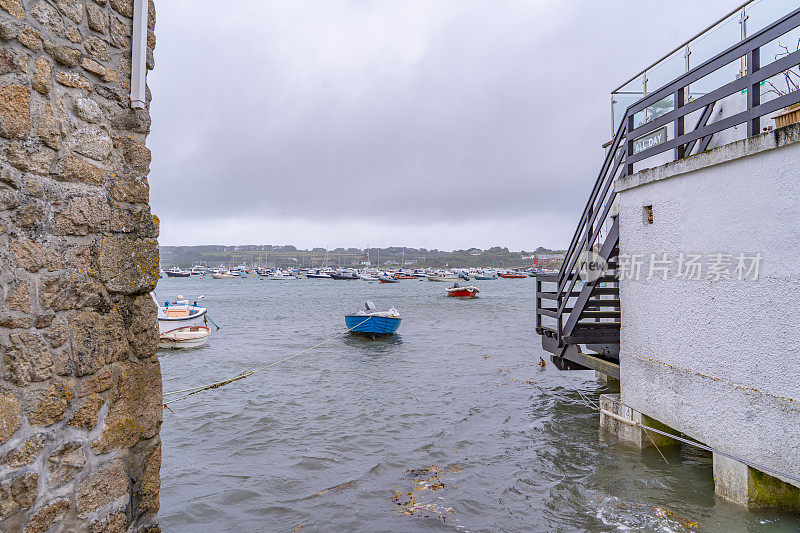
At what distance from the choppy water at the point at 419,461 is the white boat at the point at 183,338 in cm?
517

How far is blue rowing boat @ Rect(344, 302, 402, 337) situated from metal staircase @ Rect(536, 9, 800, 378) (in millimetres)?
13149

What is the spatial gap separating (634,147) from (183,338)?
1869 cm

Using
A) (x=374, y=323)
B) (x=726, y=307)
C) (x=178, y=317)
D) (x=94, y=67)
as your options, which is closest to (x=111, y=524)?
(x=94, y=67)

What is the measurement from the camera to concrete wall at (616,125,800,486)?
447 cm

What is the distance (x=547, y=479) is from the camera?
6.83 metres

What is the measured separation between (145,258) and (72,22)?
147cm

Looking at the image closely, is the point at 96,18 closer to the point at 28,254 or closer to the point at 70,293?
the point at 28,254

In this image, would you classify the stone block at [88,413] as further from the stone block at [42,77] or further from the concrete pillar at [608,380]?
the concrete pillar at [608,380]

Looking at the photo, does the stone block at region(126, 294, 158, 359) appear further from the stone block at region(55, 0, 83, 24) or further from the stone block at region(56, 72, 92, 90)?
the stone block at region(55, 0, 83, 24)

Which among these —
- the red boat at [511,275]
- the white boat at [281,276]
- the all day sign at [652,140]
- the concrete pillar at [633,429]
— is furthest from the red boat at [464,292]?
the white boat at [281,276]

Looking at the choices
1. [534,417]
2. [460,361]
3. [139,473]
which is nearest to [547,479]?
[534,417]

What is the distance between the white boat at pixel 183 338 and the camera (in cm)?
2008

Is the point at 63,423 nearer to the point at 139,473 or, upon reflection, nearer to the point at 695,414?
the point at 139,473

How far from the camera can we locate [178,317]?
903 inches
